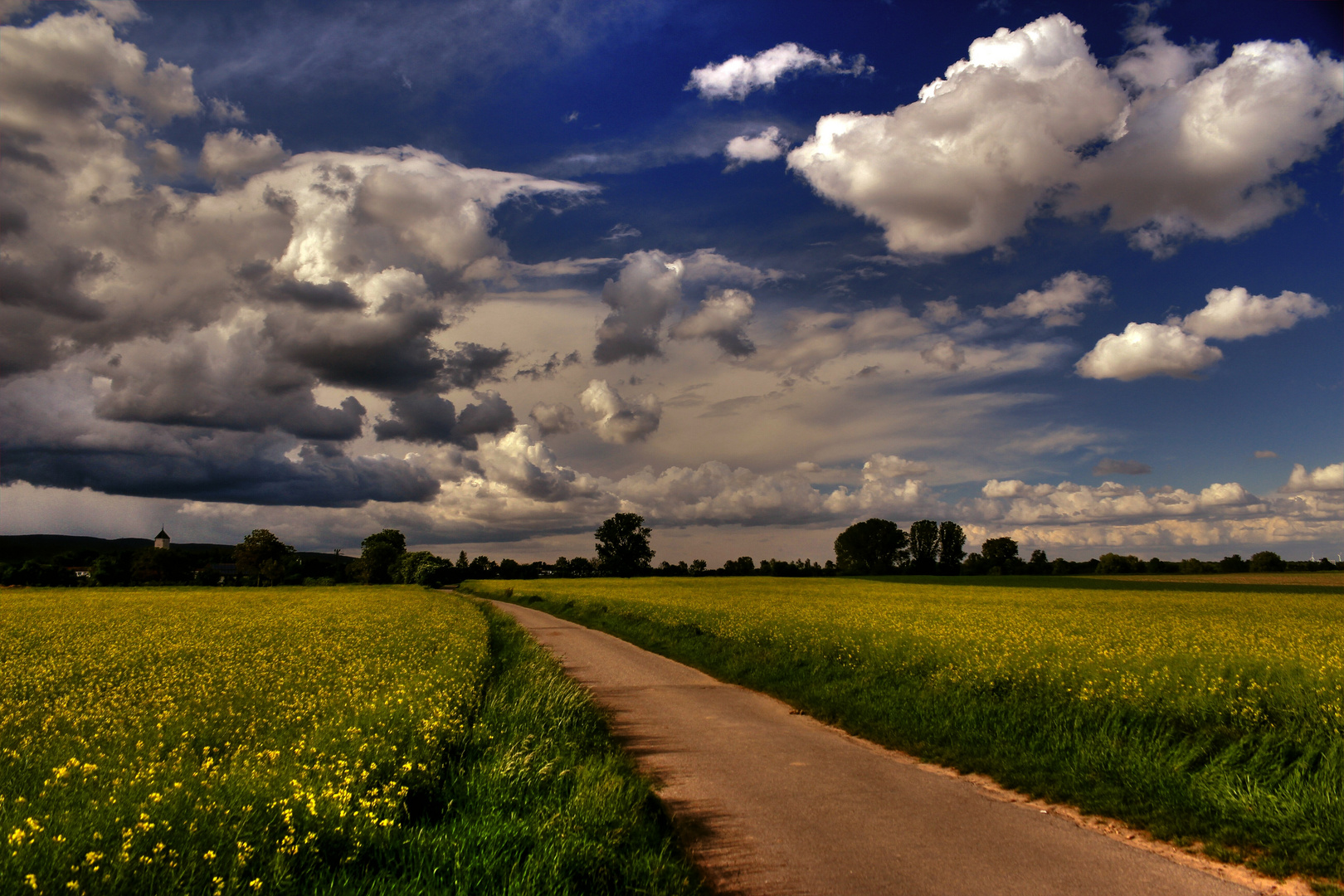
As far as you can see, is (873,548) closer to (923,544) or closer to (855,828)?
(923,544)

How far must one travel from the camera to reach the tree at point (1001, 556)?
103 metres

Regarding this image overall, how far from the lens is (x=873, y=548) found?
121 metres

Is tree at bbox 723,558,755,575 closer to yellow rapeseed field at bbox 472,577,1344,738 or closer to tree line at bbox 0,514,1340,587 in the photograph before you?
tree line at bbox 0,514,1340,587

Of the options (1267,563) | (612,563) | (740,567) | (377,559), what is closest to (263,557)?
(377,559)

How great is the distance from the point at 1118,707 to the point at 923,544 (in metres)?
118

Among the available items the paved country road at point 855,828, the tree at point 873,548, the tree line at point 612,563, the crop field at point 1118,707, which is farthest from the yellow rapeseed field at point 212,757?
the tree at point 873,548

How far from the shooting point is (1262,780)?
24.9ft

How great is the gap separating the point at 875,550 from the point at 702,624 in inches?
4026

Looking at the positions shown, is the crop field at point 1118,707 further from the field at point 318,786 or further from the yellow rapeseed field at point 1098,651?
the field at point 318,786

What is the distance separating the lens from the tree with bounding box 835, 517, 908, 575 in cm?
11925

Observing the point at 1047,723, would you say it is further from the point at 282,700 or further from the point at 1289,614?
the point at 1289,614

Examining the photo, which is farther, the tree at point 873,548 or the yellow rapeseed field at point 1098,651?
the tree at point 873,548

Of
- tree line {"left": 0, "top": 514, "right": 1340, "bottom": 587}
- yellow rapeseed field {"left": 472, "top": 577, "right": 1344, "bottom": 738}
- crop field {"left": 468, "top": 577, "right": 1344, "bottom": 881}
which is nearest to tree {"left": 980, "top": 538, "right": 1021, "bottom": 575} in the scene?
tree line {"left": 0, "top": 514, "right": 1340, "bottom": 587}

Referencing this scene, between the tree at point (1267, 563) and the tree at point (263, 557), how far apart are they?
455 ft
